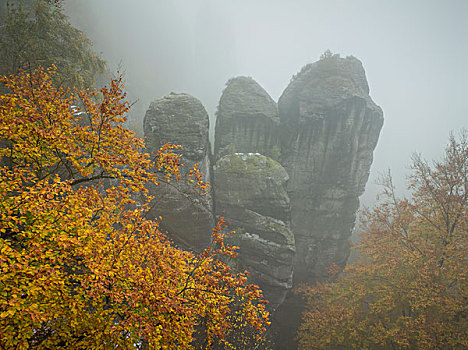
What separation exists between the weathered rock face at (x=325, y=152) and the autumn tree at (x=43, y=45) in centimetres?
2034

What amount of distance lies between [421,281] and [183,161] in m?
17.2

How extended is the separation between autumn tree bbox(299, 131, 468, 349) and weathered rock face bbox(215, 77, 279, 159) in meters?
13.6

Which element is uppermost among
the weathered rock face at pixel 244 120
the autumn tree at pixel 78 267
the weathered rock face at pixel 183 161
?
the weathered rock face at pixel 244 120

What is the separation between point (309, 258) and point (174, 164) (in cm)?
2436

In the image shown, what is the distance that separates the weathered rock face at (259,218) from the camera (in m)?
19.8

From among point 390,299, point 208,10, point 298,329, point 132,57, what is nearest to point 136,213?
point 390,299

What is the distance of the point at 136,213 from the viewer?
7.64m

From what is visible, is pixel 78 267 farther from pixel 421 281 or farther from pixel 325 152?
pixel 325 152

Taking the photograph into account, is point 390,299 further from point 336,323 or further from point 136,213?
point 136,213

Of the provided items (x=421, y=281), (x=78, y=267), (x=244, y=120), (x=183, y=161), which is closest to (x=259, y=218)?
(x=183, y=161)

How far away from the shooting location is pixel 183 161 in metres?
17.0

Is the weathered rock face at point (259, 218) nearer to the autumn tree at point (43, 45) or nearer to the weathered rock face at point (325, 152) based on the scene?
the weathered rock face at point (325, 152)

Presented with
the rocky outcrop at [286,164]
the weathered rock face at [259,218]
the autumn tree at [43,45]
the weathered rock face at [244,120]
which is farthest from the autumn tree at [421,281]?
the autumn tree at [43,45]

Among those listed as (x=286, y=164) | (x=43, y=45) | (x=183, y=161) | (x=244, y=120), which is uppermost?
(x=244, y=120)
